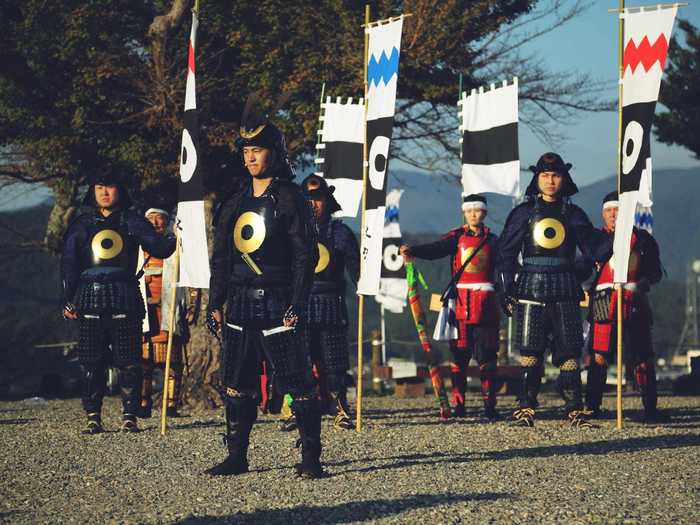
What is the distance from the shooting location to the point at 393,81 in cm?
1026

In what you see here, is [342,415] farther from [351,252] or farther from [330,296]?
[351,252]

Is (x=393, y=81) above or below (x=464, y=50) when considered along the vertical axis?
below

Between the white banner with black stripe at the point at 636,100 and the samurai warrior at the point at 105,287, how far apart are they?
3.93m

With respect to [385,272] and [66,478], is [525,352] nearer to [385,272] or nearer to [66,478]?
[66,478]

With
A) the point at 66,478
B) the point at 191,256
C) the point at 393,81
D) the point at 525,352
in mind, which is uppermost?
the point at 393,81

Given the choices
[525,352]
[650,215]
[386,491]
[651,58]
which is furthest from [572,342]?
[650,215]

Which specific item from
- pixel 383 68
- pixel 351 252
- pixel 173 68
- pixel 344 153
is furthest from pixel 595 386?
pixel 173 68

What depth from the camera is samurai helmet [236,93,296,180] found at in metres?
7.28

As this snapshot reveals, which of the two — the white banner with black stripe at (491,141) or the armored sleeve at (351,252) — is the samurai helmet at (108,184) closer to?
the armored sleeve at (351,252)

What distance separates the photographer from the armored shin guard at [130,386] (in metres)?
10.3

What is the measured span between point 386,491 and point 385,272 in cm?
1416

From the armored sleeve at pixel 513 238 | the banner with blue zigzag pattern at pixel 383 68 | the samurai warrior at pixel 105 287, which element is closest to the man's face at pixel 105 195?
the samurai warrior at pixel 105 287

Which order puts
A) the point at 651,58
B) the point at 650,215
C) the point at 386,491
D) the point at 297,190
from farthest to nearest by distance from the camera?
1. the point at 650,215
2. the point at 651,58
3. the point at 297,190
4. the point at 386,491

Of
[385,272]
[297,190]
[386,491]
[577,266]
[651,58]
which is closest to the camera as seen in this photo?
[386,491]
